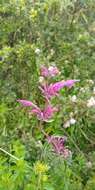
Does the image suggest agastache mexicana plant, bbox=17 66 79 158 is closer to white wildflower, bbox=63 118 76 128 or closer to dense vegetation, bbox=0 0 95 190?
dense vegetation, bbox=0 0 95 190

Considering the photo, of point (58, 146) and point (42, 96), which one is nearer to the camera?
Result: point (58, 146)

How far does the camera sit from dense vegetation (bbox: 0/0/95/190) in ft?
8.59

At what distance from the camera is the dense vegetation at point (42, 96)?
103 inches

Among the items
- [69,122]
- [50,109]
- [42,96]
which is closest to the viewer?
[50,109]

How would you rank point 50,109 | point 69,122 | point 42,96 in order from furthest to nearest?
point 42,96, point 69,122, point 50,109

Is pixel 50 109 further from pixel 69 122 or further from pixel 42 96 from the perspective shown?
pixel 42 96

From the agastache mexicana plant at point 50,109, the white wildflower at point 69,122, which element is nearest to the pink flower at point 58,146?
the agastache mexicana plant at point 50,109

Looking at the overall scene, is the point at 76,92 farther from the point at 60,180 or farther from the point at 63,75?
the point at 60,180

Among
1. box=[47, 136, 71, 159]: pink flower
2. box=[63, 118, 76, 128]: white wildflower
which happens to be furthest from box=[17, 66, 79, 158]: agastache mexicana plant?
box=[63, 118, 76, 128]: white wildflower

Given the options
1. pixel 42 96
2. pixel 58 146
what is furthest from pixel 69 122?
pixel 42 96

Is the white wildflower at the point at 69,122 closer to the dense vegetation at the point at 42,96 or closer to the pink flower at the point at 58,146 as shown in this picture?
the dense vegetation at the point at 42,96

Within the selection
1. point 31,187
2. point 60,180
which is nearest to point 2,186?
point 31,187

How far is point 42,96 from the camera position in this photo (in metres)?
3.51

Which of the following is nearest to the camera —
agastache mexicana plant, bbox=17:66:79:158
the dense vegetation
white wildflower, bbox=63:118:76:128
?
agastache mexicana plant, bbox=17:66:79:158
